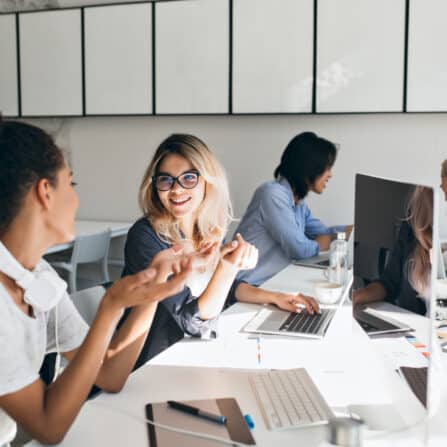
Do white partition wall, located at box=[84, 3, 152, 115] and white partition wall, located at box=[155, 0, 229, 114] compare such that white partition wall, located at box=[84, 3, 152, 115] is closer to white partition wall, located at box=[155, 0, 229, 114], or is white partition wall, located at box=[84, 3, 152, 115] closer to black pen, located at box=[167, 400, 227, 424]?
white partition wall, located at box=[155, 0, 229, 114]

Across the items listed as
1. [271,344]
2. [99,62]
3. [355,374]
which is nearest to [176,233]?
[271,344]

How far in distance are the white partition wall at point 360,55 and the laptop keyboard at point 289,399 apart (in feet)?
10.3

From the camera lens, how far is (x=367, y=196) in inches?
55.7

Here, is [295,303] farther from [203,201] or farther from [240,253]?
[203,201]

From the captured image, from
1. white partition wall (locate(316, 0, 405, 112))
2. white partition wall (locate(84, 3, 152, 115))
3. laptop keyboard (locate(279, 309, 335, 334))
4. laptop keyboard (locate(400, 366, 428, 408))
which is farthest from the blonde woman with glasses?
white partition wall (locate(84, 3, 152, 115))

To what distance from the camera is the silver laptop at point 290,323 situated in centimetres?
184

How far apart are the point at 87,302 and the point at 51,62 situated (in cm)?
363

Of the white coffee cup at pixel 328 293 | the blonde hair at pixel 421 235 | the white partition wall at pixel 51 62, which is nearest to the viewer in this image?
the blonde hair at pixel 421 235

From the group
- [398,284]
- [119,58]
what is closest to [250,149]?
[119,58]

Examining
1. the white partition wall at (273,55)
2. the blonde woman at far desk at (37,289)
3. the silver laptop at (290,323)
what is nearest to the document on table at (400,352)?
the blonde woman at far desk at (37,289)

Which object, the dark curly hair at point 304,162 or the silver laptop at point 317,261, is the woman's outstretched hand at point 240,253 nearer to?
the silver laptop at point 317,261

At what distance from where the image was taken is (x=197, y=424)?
1195 millimetres

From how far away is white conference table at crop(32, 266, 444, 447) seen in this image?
45.1 inches

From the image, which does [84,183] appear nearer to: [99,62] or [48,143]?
[99,62]
